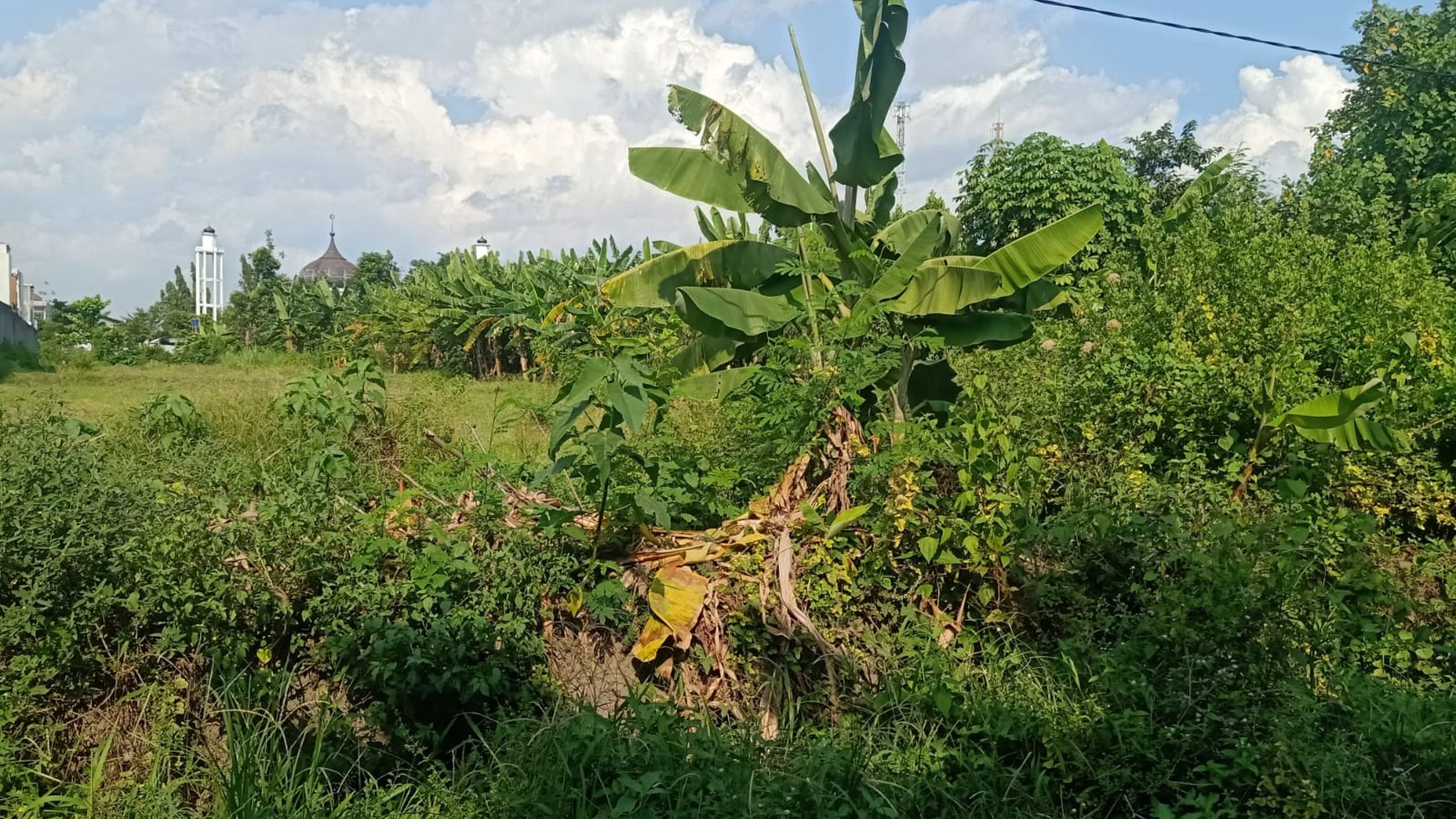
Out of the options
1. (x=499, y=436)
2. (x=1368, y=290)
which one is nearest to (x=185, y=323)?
(x=499, y=436)

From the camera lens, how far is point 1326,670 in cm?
370

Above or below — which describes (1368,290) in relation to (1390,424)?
above

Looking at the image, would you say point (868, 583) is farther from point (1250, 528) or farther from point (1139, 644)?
point (1250, 528)

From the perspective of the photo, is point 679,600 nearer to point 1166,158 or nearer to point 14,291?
point 1166,158

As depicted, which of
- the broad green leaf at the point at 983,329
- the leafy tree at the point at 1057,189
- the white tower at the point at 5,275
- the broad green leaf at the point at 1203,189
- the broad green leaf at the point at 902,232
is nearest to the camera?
the broad green leaf at the point at 983,329

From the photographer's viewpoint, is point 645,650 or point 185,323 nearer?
point 645,650

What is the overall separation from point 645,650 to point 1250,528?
2.65 m

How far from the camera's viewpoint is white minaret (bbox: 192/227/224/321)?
40.3m

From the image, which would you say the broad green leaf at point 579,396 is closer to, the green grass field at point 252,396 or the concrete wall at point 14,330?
the green grass field at point 252,396

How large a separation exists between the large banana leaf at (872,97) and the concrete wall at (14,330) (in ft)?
60.7

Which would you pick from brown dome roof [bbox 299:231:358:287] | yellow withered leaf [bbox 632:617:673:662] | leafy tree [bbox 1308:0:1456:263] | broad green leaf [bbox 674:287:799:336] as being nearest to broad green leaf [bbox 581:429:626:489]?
yellow withered leaf [bbox 632:617:673:662]

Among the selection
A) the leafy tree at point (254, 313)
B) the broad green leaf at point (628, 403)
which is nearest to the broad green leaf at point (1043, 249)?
the broad green leaf at point (628, 403)

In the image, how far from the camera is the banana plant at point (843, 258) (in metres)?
5.15

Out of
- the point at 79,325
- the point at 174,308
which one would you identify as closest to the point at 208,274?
the point at 174,308
